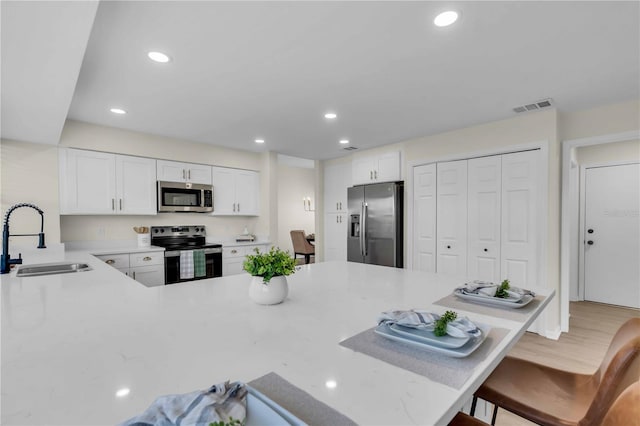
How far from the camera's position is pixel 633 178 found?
13.6 feet

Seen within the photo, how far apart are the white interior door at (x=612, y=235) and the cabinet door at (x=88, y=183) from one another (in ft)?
21.4

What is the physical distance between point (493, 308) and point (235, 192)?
13.8 ft

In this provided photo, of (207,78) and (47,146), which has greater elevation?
(207,78)

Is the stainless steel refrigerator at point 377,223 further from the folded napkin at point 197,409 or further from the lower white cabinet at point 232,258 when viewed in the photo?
the folded napkin at point 197,409

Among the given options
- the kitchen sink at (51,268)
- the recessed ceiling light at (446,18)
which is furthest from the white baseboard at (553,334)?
the kitchen sink at (51,268)

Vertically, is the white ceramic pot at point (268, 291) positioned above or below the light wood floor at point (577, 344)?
above

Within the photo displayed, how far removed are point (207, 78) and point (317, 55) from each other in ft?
3.07

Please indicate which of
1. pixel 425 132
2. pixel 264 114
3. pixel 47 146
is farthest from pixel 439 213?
pixel 47 146

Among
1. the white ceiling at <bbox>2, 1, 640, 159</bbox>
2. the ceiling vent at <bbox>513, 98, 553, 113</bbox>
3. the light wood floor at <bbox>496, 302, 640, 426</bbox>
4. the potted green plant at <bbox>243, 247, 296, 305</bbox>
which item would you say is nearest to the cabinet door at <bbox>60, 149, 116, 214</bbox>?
the white ceiling at <bbox>2, 1, 640, 159</bbox>

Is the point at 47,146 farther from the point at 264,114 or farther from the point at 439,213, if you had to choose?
the point at 439,213

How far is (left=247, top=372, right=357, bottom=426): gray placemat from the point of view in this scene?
0.59 metres

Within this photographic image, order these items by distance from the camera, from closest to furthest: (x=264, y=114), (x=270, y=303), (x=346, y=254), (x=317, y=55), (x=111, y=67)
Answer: (x=270, y=303)
(x=317, y=55)
(x=111, y=67)
(x=264, y=114)
(x=346, y=254)

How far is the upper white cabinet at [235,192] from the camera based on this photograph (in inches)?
185

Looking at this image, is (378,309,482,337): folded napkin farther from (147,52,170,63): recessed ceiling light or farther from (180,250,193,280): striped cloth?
(180,250,193,280): striped cloth
